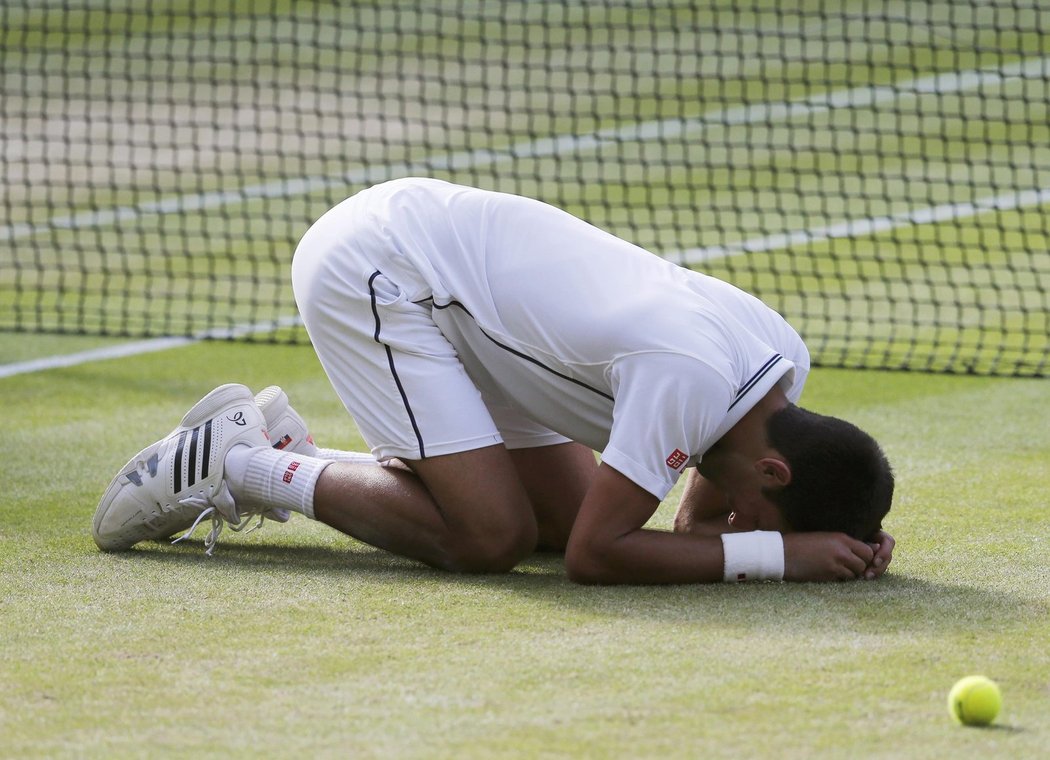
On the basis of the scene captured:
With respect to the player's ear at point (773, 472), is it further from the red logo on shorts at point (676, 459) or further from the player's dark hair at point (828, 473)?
the red logo on shorts at point (676, 459)

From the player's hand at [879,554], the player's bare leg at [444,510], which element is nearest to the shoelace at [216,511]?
the player's bare leg at [444,510]

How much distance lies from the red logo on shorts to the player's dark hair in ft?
0.71

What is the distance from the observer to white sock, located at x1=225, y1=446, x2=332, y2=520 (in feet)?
13.2

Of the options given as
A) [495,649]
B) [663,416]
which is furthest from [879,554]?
[495,649]

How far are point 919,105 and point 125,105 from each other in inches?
271

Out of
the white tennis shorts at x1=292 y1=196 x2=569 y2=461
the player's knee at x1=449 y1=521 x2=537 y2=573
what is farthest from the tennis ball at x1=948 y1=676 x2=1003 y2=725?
the white tennis shorts at x1=292 y1=196 x2=569 y2=461

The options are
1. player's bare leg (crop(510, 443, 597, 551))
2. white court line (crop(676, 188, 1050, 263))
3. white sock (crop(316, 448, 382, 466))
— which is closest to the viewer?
player's bare leg (crop(510, 443, 597, 551))

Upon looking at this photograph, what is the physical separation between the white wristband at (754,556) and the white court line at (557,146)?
19.0 ft

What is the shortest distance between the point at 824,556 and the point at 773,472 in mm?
229

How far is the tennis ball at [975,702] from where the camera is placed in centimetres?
279

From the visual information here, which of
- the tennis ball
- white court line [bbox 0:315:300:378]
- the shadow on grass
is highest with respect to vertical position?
the tennis ball

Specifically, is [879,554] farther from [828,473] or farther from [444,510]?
[444,510]

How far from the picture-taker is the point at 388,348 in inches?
154

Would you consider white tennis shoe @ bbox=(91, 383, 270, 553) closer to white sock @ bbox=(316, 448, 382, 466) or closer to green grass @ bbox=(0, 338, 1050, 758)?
green grass @ bbox=(0, 338, 1050, 758)
